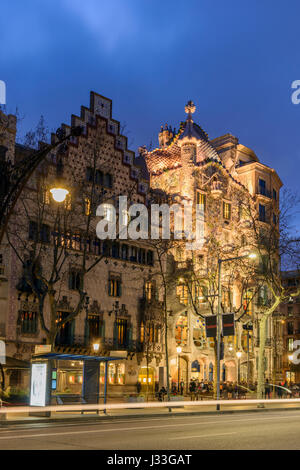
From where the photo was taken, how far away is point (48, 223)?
41.5m

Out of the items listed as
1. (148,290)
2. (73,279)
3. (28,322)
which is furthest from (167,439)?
(148,290)

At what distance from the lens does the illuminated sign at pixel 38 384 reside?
25094 mm

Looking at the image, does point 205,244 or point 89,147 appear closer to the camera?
point 89,147

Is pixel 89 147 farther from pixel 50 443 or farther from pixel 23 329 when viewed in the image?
pixel 50 443

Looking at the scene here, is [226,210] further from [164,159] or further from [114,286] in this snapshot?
[114,286]

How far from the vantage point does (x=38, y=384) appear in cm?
→ 2544

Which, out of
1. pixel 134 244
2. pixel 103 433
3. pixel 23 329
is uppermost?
pixel 134 244

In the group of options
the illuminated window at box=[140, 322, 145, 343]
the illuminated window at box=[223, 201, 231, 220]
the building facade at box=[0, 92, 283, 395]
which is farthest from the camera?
the illuminated window at box=[223, 201, 231, 220]

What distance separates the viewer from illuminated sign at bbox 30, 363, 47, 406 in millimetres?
25094

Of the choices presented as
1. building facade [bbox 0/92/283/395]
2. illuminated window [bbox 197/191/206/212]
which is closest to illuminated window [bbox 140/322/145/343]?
building facade [bbox 0/92/283/395]

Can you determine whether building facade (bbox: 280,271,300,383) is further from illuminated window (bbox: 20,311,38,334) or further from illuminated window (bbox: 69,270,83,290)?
illuminated window (bbox: 20,311,38,334)

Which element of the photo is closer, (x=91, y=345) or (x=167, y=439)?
(x=167, y=439)

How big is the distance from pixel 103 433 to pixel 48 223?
26.9m
